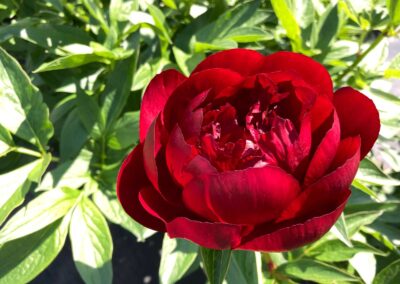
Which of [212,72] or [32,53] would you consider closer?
[212,72]

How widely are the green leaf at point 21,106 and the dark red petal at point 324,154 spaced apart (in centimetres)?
38

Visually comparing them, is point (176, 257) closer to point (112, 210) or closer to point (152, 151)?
point (112, 210)

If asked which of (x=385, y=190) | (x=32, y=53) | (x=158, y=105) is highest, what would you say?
(x=158, y=105)

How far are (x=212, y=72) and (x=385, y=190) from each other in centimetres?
65

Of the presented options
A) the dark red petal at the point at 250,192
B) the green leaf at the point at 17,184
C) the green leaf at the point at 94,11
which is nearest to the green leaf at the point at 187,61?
the green leaf at the point at 94,11

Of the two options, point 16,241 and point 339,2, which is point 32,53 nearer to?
point 16,241

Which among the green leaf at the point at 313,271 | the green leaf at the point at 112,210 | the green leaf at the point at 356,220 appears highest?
the green leaf at the point at 112,210

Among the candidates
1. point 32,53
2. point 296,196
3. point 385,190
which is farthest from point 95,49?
point 385,190

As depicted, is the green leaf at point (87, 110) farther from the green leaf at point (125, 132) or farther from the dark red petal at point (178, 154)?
the dark red petal at point (178, 154)

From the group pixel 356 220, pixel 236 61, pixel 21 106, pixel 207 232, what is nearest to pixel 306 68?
pixel 236 61

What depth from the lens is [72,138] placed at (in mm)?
698

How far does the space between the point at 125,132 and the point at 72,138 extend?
88 millimetres

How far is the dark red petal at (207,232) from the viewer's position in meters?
0.38

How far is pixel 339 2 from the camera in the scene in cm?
71
